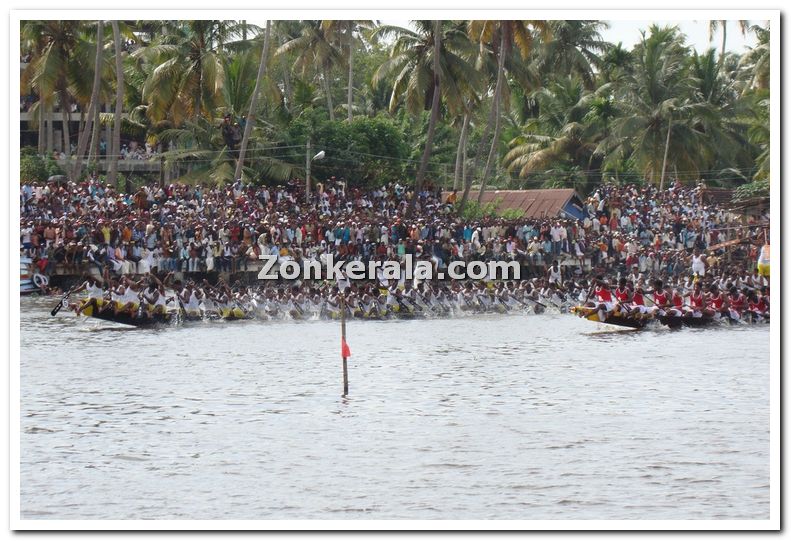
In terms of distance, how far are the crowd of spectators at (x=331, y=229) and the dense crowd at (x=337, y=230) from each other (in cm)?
3

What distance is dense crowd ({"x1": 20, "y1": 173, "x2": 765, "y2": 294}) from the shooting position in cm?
2508

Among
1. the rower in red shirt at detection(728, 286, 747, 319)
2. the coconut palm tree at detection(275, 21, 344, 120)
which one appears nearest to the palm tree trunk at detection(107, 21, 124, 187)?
the coconut palm tree at detection(275, 21, 344, 120)

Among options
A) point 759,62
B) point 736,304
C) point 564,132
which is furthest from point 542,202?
point 736,304

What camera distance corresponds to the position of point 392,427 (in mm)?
14641

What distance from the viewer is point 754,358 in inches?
822

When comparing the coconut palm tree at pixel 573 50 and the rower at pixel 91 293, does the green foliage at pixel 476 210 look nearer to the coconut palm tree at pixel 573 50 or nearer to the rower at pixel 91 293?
the coconut palm tree at pixel 573 50

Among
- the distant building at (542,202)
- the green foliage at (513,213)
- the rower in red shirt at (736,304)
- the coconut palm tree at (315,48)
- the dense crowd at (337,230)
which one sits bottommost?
the rower in red shirt at (736,304)

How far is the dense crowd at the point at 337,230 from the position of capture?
25.1 m

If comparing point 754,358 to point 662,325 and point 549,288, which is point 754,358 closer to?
point 662,325

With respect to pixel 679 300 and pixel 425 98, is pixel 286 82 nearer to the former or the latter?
pixel 425 98

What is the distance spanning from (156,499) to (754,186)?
28.6 m

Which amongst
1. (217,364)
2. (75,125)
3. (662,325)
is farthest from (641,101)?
(217,364)

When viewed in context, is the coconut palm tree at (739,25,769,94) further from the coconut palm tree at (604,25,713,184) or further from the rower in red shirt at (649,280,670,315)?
the rower in red shirt at (649,280,670,315)

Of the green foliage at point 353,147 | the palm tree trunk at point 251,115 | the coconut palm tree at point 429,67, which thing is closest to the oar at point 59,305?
the palm tree trunk at point 251,115
